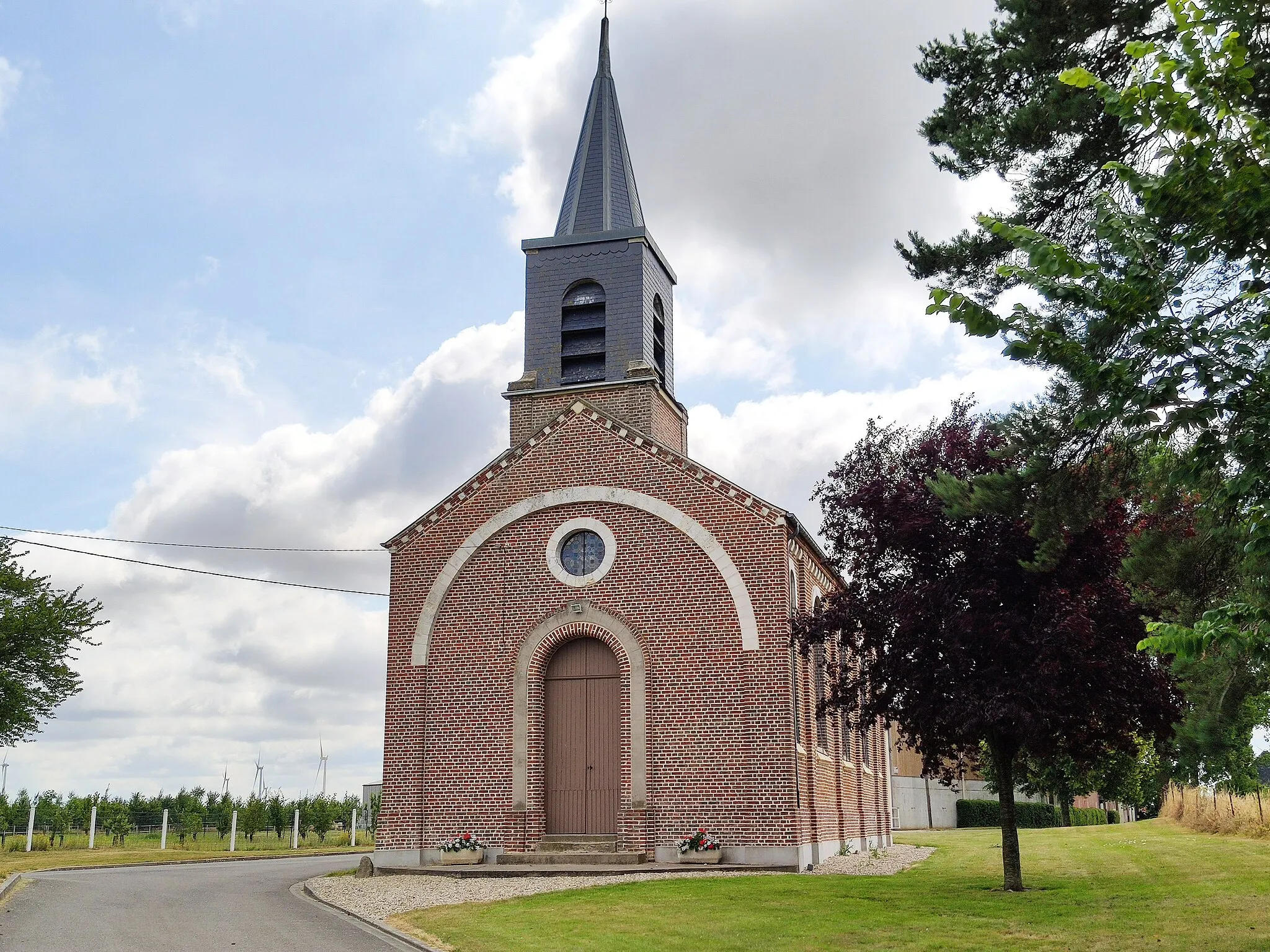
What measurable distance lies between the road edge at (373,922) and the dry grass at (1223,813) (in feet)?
61.4

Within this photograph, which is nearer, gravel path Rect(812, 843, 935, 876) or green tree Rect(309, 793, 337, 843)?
gravel path Rect(812, 843, 935, 876)

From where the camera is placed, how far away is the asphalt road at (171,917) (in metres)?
Answer: 11.5

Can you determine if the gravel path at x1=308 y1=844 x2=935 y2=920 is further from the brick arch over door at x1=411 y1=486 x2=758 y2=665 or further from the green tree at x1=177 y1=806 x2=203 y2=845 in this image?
the green tree at x1=177 y1=806 x2=203 y2=845

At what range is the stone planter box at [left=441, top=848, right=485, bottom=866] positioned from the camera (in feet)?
64.3

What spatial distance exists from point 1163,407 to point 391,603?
16.2m

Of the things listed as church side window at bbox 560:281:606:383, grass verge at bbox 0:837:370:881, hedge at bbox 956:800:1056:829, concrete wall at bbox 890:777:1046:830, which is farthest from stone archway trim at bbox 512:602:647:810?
hedge at bbox 956:800:1056:829

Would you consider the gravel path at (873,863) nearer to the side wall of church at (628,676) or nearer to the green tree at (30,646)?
the side wall of church at (628,676)

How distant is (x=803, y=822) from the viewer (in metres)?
19.0

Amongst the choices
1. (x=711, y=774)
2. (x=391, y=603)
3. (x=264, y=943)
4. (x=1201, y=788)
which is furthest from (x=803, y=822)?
(x=1201, y=788)

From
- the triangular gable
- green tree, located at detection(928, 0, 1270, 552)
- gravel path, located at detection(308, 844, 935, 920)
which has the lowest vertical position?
gravel path, located at detection(308, 844, 935, 920)

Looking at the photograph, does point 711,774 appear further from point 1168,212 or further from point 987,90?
point 1168,212

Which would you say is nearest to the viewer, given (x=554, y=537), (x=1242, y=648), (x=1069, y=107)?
(x=1242, y=648)

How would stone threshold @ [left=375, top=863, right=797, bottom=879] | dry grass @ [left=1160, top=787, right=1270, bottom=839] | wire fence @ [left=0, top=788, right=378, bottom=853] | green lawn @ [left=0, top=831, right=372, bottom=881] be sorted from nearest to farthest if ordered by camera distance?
stone threshold @ [left=375, top=863, right=797, bottom=879] → green lawn @ [left=0, top=831, right=372, bottom=881] → dry grass @ [left=1160, top=787, right=1270, bottom=839] → wire fence @ [left=0, top=788, right=378, bottom=853]

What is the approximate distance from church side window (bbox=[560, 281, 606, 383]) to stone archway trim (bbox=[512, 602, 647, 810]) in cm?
564
